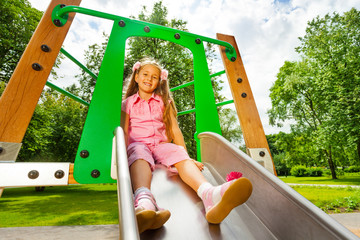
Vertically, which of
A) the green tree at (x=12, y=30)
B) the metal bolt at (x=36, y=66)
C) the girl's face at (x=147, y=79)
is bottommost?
the metal bolt at (x=36, y=66)

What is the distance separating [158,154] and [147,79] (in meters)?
0.80

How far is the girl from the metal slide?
0.24ft

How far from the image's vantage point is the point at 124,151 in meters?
1.06

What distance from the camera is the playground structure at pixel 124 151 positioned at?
98 cm

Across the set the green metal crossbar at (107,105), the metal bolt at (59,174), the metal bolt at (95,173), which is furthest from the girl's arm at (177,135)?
the metal bolt at (59,174)

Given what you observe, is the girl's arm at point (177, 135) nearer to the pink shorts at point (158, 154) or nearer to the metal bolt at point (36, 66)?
the pink shorts at point (158, 154)

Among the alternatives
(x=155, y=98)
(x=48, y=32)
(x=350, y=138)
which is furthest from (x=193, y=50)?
(x=350, y=138)

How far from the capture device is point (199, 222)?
1123 mm

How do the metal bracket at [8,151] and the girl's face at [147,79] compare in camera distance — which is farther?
the girl's face at [147,79]

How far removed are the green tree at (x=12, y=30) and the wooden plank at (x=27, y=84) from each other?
898 centimetres

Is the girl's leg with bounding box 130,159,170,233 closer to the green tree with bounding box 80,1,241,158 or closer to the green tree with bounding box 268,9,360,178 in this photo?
the green tree with bounding box 80,1,241,158

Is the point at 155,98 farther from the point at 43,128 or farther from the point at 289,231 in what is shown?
the point at 43,128

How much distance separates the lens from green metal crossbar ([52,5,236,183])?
5.32 ft

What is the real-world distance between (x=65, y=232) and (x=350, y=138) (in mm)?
11316
